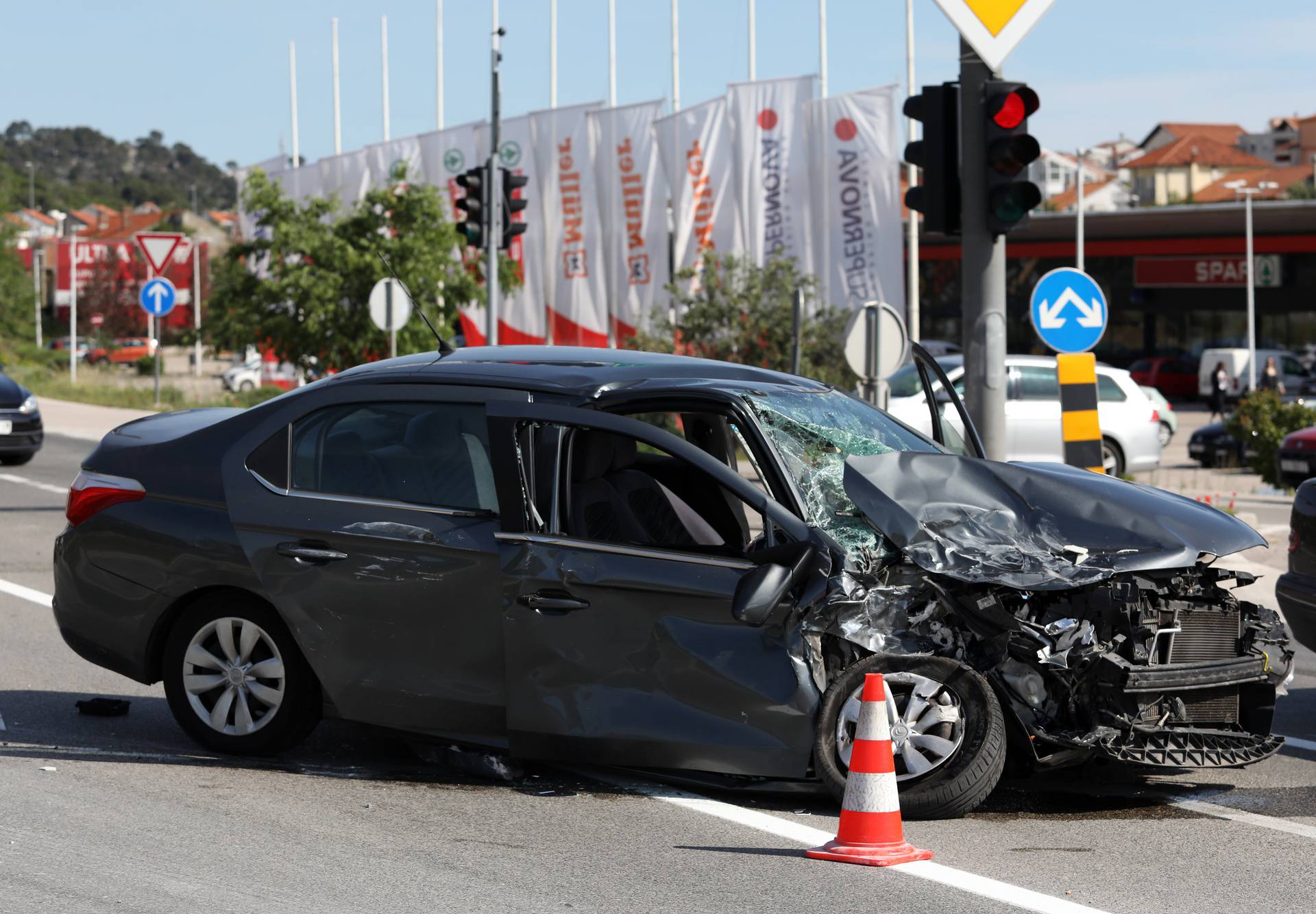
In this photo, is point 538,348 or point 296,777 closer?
point 296,777

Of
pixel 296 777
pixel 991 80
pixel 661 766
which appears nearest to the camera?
pixel 661 766

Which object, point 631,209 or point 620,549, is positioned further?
point 631,209

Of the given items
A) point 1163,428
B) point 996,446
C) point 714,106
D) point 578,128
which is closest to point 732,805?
point 996,446

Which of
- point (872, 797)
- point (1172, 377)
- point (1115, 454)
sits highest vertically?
point (1172, 377)

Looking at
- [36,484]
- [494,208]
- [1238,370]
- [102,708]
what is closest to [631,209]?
[1238,370]

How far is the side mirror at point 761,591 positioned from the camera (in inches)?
217

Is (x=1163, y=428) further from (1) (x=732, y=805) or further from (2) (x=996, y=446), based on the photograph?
(1) (x=732, y=805)

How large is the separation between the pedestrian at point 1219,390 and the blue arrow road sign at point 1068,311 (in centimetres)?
2787

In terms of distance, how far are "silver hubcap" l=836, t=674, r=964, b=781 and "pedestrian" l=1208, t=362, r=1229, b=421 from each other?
116 feet

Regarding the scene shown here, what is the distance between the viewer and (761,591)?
5.51 metres

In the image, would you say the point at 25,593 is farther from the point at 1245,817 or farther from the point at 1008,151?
the point at 1245,817

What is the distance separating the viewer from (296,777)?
21.0 feet

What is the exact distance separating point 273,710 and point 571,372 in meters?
1.78

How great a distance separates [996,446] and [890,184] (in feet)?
77.3
